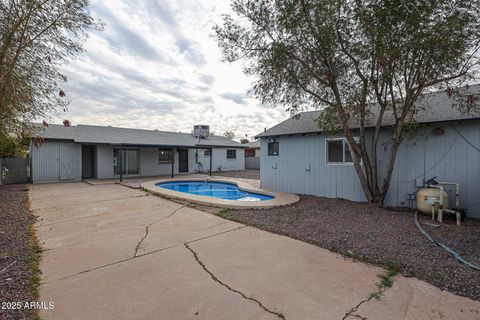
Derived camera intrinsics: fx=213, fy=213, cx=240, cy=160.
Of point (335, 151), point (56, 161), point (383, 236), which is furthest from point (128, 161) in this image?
point (383, 236)

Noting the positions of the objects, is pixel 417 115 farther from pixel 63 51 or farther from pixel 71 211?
pixel 71 211

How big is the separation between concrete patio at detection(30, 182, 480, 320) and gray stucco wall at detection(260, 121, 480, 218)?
4413mm

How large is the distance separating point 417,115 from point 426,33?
2636mm

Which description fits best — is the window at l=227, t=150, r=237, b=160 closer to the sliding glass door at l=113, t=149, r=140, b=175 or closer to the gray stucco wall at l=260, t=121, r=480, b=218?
the sliding glass door at l=113, t=149, r=140, b=175

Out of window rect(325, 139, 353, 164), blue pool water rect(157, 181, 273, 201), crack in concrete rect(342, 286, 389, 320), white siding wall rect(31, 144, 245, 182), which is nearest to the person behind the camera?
crack in concrete rect(342, 286, 389, 320)

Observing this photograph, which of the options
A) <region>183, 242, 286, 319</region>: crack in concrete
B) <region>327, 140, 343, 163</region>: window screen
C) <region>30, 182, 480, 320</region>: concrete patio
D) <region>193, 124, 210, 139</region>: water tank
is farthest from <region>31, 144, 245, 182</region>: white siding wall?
<region>183, 242, 286, 319</region>: crack in concrete

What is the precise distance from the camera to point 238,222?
4973 millimetres

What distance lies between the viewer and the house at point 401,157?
17.5 feet

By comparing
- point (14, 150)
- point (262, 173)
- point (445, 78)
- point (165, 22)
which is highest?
point (165, 22)

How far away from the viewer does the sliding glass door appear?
14.1m

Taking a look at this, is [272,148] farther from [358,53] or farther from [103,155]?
[103,155]

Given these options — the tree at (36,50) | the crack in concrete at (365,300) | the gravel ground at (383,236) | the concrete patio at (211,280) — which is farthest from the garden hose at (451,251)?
the tree at (36,50)

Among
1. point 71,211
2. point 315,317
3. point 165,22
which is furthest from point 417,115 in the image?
point 71,211

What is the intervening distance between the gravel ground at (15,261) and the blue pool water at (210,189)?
6443 mm
